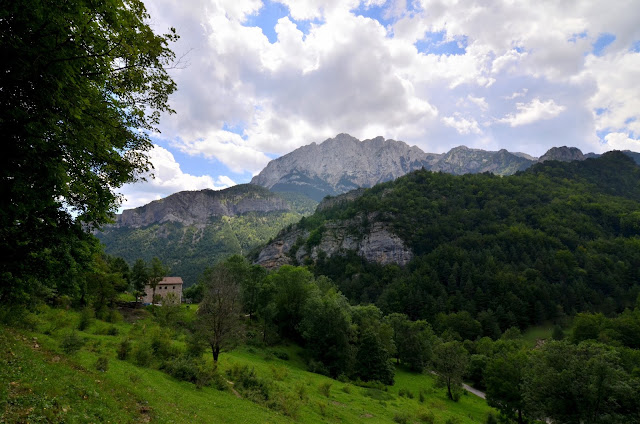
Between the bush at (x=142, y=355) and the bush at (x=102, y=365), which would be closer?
the bush at (x=102, y=365)

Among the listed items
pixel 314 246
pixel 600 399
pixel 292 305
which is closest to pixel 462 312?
pixel 292 305

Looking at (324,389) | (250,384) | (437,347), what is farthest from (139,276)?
(437,347)

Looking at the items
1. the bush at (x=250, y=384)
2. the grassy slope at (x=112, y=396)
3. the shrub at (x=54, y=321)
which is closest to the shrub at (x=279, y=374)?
the grassy slope at (x=112, y=396)

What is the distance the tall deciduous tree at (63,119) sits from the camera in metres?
7.46

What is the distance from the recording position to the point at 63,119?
840 cm

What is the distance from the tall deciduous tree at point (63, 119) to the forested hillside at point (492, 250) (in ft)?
307

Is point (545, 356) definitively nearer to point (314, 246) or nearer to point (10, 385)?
point (10, 385)

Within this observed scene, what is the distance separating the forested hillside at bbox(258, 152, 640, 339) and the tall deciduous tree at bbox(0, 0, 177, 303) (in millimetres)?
93654

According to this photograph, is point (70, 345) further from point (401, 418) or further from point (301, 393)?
point (401, 418)

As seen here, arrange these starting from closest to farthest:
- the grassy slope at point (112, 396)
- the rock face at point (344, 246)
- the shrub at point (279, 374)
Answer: the grassy slope at point (112, 396) < the shrub at point (279, 374) < the rock face at point (344, 246)

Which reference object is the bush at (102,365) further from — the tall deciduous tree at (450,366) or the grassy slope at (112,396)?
the tall deciduous tree at (450,366)

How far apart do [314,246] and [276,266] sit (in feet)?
73.8

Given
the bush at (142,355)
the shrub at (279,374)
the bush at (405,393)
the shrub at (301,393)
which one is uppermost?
the bush at (142,355)

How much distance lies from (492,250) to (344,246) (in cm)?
6648
